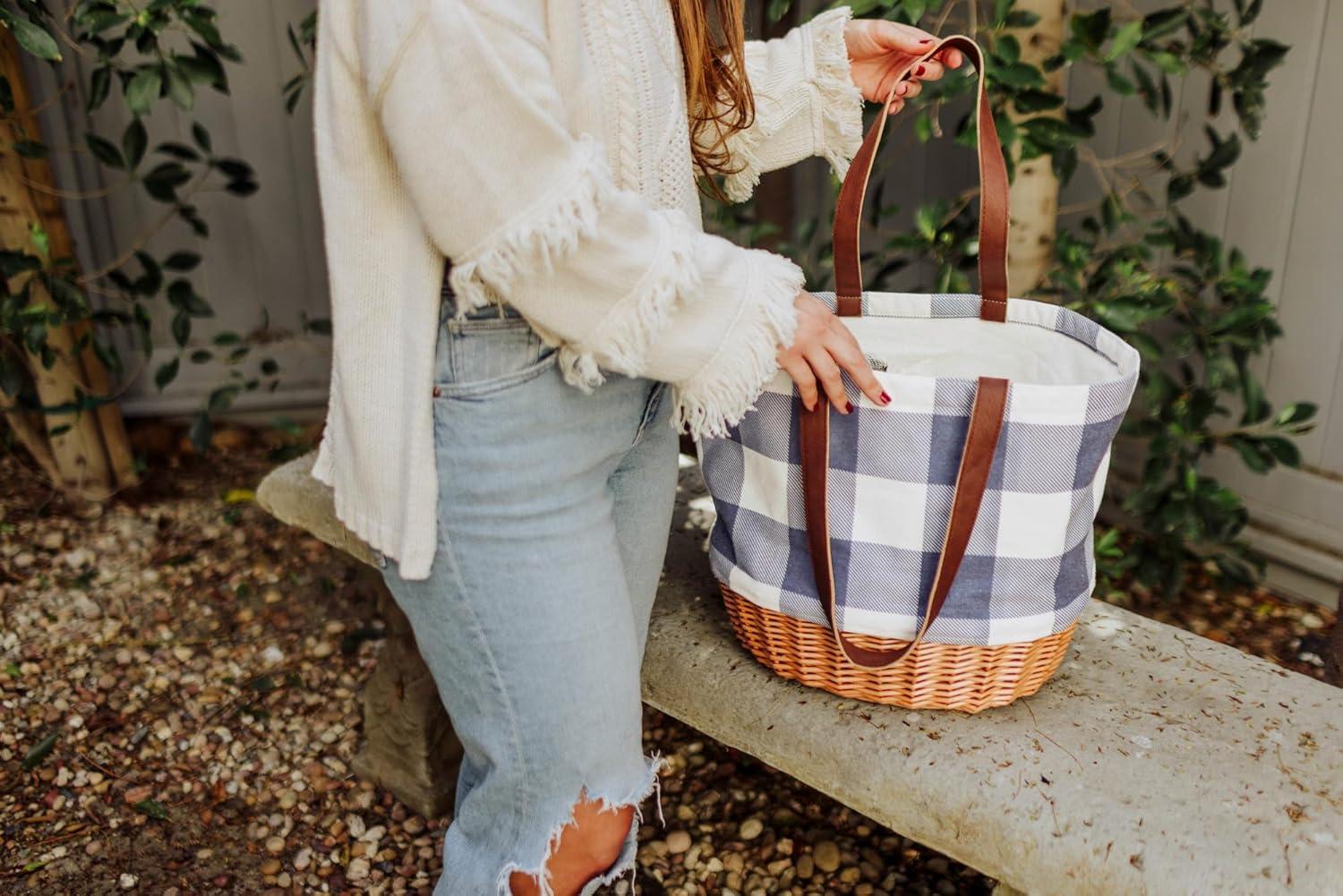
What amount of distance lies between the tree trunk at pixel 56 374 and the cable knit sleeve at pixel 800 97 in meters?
1.98

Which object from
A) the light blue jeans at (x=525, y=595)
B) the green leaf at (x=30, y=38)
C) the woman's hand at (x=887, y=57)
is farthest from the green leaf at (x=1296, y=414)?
the green leaf at (x=30, y=38)

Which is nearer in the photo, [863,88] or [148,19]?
[863,88]

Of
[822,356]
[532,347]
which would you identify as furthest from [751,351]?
[532,347]

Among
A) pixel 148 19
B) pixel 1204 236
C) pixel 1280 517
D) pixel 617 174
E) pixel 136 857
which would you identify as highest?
pixel 148 19

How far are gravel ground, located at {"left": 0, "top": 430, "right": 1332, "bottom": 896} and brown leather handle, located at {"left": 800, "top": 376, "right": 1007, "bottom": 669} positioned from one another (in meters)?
0.76

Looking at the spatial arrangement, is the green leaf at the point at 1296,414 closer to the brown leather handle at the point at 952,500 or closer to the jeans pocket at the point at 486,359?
the brown leather handle at the point at 952,500

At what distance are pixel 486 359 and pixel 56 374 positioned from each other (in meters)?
2.30

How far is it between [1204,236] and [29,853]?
2.61 metres

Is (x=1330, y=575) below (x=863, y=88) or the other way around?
below

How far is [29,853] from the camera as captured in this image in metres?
1.94

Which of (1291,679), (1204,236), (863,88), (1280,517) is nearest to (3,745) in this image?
(863,88)

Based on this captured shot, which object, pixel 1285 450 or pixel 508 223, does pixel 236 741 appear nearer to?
pixel 508 223

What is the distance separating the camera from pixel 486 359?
1.10 m

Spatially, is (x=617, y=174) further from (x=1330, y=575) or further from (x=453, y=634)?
(x=1330, y=575)
